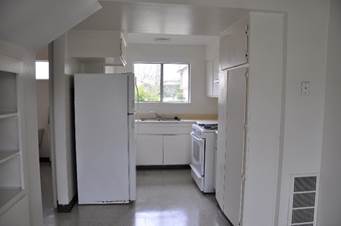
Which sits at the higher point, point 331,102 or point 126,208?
point 331,102

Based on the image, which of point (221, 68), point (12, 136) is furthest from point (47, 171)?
point (221, 68)

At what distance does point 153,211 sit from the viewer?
9.73ft

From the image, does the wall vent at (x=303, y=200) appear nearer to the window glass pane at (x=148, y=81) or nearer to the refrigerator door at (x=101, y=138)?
the refrigerator door at (x=101, y=138)

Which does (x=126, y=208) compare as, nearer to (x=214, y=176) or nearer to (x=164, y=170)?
(x=214, y=176)

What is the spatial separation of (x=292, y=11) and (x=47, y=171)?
4.50 meters

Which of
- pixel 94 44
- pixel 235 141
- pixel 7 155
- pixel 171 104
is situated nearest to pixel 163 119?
pixel 171 104

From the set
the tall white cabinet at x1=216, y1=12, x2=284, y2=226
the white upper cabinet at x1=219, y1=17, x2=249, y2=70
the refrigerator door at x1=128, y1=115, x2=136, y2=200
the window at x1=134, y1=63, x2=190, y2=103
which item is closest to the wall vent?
the tall white cabinet at x1=216, y1=12, x2=284, y2=226

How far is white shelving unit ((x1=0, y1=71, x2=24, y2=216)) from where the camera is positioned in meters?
1.70

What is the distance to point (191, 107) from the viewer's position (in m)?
5.10

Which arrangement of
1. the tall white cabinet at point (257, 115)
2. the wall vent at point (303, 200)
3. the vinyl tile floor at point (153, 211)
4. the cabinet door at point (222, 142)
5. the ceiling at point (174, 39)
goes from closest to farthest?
the tall white cabinet at point (257, 115) < the wall vent at point (303, 200) < the vinyl tile floor at point (153, 211) < the cabinet door at point (222, 142) < the ceiling at point (174, 39)

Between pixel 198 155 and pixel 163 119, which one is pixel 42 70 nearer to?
pixel 163 119

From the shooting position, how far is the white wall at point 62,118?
2834 mm

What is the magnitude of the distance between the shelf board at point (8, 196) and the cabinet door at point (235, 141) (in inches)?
74.1

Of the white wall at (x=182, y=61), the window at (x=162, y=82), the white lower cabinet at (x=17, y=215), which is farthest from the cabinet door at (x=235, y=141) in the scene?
the window at (x=162, y=82)
